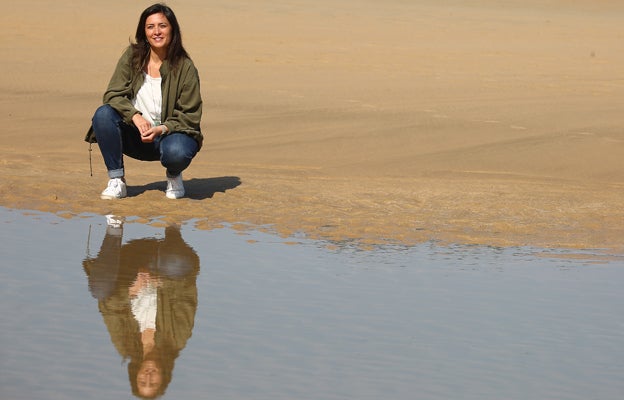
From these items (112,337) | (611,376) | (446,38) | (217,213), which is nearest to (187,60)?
(217,213)

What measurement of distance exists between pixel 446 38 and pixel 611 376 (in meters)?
17.0

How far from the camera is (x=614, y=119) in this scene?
11922 millimetres

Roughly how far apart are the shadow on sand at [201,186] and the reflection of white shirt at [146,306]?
245 cm

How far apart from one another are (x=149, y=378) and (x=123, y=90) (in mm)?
3706

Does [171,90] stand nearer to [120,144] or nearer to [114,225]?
[120,144]

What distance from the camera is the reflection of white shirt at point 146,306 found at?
→ 4668 mm

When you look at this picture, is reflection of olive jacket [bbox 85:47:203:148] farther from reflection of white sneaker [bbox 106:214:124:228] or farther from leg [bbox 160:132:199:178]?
reflection of white sneaker [bbox 106:214:124:228]

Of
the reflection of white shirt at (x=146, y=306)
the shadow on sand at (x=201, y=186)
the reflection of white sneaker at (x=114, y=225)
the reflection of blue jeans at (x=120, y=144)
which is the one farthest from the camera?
the shadow on sand at (x=201, y=186)

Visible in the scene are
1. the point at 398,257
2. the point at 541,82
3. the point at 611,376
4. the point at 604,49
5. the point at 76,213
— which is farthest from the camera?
the point at 604,49

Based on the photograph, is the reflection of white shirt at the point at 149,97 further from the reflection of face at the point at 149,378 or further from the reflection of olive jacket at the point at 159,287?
the reflection of face at the point at 149,378

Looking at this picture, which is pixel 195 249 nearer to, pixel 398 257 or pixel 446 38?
pixel 398 257

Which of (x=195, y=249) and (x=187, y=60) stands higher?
(x=187, y=60)

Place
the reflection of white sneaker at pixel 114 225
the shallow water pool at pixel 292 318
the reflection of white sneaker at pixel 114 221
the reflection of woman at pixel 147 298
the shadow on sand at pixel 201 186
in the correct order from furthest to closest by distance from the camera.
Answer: the shadow on sand at pixel 201 186 < the reflection of white sneaker at pixel 114 221 < the reflection of white sneaker at pixel 114 225 < the reflection of woman at pixel 147 298 < the shallow water pool at pixel 292 318

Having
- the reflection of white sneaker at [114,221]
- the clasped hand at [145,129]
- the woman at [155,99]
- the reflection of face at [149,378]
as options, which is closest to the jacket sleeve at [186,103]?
the woman at [155,99]
